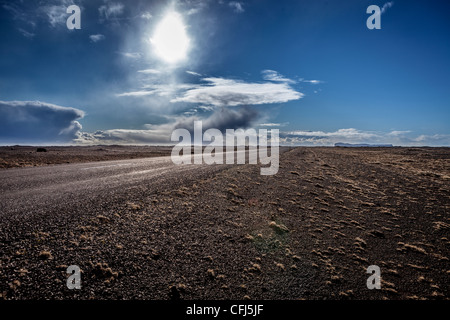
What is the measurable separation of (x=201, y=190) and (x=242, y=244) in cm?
578

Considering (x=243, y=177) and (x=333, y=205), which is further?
(x=243, y=177)

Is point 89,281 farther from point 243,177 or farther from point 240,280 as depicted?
point 243,177

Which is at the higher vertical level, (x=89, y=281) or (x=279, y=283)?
(x=89, y=281)

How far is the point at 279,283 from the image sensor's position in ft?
17.3

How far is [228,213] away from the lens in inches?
374
